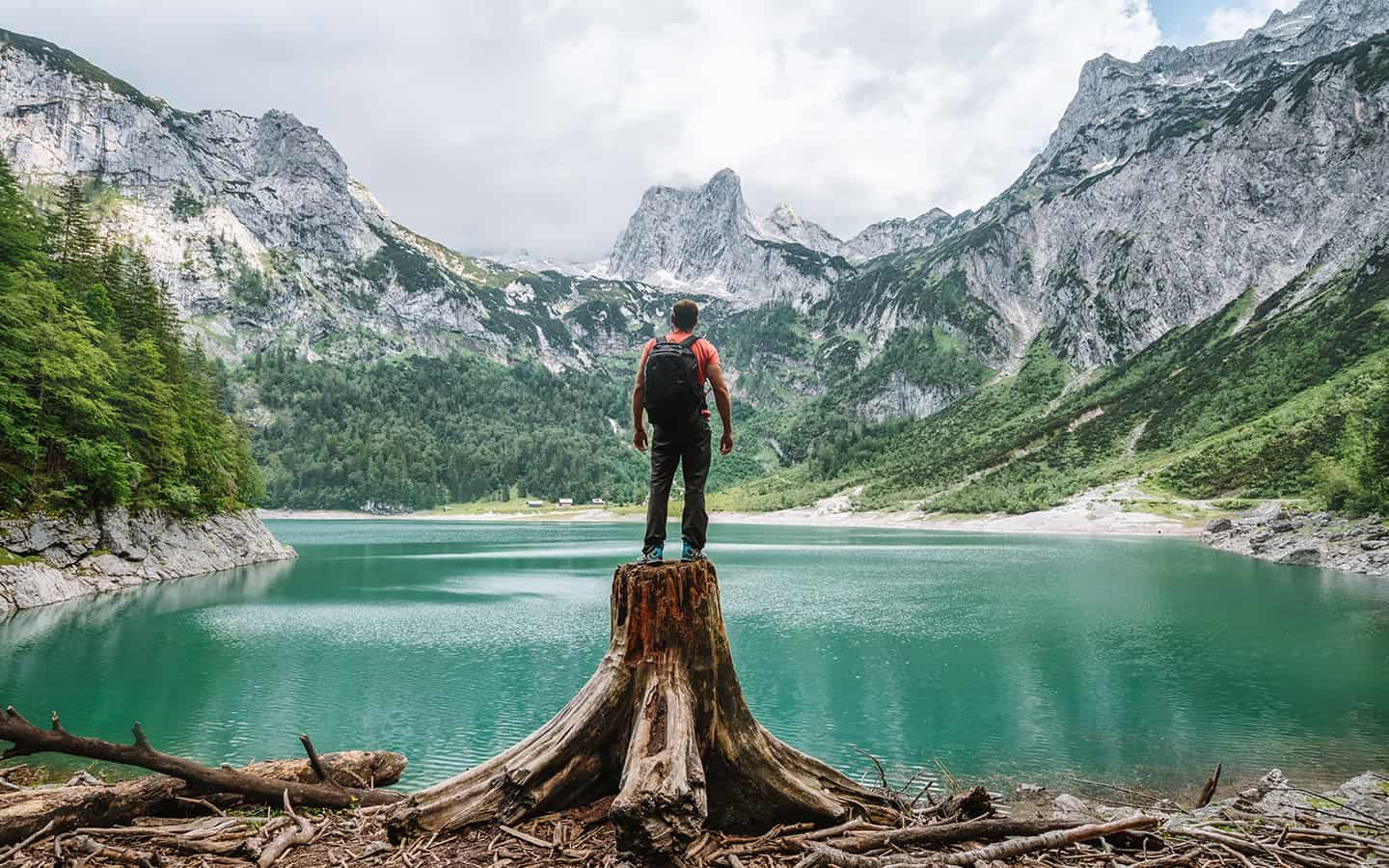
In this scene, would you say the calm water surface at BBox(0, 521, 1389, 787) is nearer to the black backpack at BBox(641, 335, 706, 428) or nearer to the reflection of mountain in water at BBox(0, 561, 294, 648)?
the reflection of mountain in water at BBox(0, 561, 294, 648)

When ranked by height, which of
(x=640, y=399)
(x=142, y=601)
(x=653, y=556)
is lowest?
(x=142, y=601)

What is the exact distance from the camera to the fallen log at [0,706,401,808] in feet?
17.8

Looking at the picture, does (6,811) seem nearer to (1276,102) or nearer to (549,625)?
(549,625)

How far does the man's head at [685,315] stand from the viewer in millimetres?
6461

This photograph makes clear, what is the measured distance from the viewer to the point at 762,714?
22.5 m

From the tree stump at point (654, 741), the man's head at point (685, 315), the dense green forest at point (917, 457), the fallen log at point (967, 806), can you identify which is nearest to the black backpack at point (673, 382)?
the man's head at point (685, 315)

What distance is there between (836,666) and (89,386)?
140ft

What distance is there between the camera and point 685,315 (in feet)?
21.9

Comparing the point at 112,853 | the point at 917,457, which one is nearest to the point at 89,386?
the point at 112,853

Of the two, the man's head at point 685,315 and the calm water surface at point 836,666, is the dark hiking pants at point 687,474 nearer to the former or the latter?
the man's head at point 685,315

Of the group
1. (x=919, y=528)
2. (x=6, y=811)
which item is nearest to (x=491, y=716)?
(x=6, y=811)

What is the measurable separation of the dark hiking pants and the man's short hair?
0.97 meters

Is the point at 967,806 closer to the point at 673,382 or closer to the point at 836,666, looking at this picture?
the point at 673,382

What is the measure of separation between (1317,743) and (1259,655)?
12.3m
